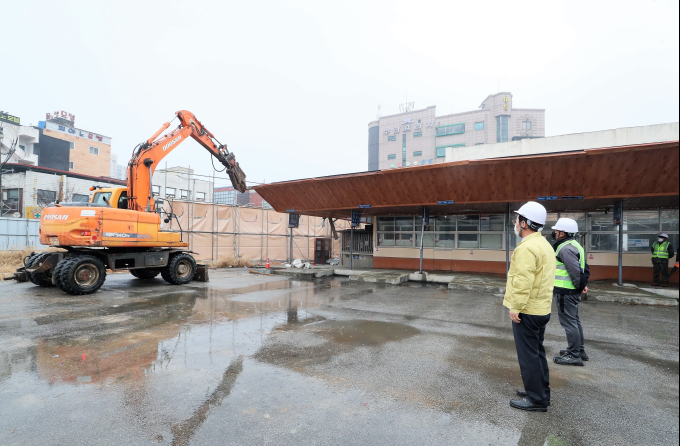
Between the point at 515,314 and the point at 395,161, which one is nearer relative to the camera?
the point at 515,314

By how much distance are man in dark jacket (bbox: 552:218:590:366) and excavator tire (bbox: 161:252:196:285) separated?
34.5ft

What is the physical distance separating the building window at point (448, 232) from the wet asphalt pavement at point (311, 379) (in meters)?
6.98

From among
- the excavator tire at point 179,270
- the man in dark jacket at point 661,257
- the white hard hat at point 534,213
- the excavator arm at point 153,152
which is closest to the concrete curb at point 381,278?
the excavator tire at point 179,270

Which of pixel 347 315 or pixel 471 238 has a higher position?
pixel 471 238

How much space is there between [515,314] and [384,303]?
5690 millimetres

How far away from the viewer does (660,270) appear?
10.4 metres

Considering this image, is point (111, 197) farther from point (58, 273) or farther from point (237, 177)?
point (237, 177)

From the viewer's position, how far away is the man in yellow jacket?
11.5ft

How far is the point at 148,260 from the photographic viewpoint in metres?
11.1

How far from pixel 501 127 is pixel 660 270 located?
57.1 meters

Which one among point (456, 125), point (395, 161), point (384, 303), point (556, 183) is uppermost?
point (456, 125)

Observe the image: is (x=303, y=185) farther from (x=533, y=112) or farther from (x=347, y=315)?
(x=533, y=112)

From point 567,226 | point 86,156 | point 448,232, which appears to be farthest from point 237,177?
point 86,156

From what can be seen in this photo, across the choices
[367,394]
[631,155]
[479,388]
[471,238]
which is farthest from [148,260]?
[631,155]
